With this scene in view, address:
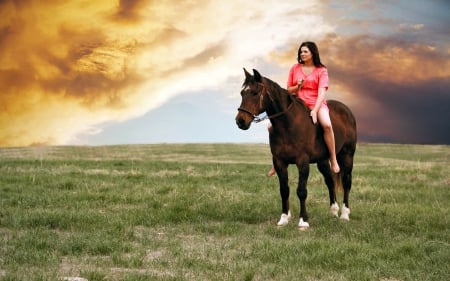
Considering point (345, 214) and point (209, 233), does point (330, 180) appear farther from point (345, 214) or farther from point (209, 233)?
point (209, 233)

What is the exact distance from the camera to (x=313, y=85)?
36.4 feet

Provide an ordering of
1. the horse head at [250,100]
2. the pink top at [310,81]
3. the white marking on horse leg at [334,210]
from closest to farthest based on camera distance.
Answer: the horse head at [250,100] → the pink top at [310,81] → the white marking on horse leg at [334,210]

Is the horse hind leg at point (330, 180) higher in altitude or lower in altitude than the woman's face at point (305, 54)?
lower

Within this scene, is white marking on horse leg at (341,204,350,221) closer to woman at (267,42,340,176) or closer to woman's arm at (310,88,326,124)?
woman at (267,42,340,176)

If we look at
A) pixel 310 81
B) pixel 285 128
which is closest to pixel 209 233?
pixel 285 128

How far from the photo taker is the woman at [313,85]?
35.7ft

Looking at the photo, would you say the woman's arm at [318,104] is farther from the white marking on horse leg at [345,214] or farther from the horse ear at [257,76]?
the white marking on horse leg at [345,214]

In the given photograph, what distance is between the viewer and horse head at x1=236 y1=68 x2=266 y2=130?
31.4 ft

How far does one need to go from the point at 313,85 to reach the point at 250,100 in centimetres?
203

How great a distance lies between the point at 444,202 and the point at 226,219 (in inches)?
272

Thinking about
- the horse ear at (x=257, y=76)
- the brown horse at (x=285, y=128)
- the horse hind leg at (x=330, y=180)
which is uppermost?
the horse ear at (x=257, y=76)

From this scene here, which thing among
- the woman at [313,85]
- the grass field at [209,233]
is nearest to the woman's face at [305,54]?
the woman at [313,85]

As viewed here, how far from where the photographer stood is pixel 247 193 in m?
15.6

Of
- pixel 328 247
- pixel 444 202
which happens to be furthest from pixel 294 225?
pixel 444 202
